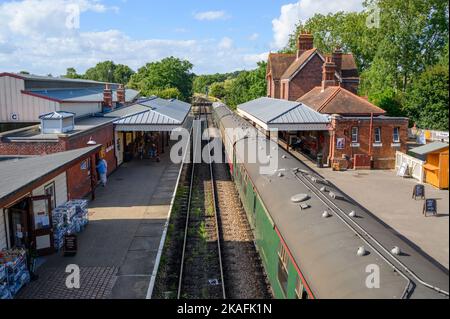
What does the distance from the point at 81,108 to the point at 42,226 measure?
16.1 metres

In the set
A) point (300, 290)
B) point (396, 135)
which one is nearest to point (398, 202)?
point (396, 135)

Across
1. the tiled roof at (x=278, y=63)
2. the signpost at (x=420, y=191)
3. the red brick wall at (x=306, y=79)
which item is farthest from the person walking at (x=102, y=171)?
the tiled roof at (x=278, y=63)

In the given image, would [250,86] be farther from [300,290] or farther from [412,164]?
[300,290]

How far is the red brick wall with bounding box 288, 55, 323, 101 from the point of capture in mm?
42156

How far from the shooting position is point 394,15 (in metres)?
41.1

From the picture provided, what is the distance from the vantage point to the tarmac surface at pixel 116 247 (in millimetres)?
10773

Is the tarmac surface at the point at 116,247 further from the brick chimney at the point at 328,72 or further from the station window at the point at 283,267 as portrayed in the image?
the brick chimney at the point at 328,72

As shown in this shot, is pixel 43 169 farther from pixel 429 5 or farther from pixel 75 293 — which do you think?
pixel 429 5

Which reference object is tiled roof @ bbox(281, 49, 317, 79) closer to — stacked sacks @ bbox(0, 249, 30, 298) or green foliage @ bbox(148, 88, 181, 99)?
green foliage @ bbox(148, 88, 181, 99)

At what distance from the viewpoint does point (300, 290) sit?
6.90 m

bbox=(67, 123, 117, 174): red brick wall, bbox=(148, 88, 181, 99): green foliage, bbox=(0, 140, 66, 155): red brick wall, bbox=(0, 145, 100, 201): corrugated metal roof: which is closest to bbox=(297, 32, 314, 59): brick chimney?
bbox=(148, 88, 181, 99): green foliage

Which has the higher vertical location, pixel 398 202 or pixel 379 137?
pixel 379 137

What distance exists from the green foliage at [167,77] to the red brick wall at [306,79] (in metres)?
32.7

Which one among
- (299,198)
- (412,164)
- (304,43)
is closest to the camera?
(299,198)
